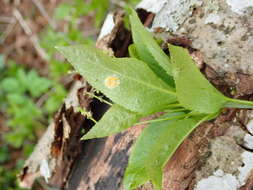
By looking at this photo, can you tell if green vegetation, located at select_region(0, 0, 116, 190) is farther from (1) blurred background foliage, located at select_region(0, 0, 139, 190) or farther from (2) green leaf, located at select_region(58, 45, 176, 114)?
A: (2) green leaf, located at select_region(58, 45, 176, 114)

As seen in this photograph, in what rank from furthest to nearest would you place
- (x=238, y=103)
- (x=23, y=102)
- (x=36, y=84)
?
(x=36, y=84), (x=23, y=102), (x=238, y=103)

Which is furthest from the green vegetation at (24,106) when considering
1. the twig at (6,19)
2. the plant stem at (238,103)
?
the plant stem at (238,103)

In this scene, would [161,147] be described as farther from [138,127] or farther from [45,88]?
[45,88]

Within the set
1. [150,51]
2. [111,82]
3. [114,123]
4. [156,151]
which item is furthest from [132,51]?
[156,151]

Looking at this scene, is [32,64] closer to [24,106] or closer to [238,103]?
[24,106]

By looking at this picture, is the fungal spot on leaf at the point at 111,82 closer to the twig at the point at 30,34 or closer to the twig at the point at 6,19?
the twig at the point at 30,34

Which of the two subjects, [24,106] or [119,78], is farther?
[24,106]
